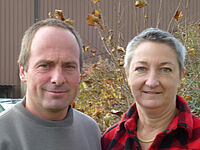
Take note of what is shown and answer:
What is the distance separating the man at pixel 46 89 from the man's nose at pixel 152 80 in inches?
21.1

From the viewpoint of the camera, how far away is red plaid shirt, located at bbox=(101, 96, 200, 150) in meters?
2.05

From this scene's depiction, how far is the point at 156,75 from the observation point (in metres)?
2.19

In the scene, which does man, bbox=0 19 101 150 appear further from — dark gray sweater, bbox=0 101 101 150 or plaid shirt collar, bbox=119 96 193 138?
plaid shirt collar, bbox=119 96 193 138

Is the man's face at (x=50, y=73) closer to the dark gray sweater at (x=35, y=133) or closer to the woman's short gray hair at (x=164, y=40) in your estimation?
the dark gray sweater at (x=35, y=133)

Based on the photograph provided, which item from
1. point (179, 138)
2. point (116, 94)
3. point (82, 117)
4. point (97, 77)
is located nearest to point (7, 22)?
point (97, 77)

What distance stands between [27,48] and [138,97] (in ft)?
3.03

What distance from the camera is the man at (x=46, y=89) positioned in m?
2.01

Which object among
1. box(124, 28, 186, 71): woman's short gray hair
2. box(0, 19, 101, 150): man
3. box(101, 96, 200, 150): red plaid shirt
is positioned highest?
box(124, 28, 186, 71): woman's short gray hair

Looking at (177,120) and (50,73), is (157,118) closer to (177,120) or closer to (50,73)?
(177,120)

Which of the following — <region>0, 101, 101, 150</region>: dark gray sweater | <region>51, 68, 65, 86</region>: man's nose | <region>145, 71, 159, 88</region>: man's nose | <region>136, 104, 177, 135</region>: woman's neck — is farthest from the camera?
<region>136, 104, 177, 135</region>: woman's neck

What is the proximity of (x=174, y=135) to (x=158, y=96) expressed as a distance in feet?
1.00

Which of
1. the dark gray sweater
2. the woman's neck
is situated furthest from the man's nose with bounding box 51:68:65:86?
the woman's neck

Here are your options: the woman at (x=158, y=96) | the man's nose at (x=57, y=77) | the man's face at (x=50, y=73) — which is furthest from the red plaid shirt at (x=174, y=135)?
the man's nose at (x=57, y=77)

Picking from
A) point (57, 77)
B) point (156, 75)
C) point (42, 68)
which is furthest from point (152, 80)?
point (42, 68)
